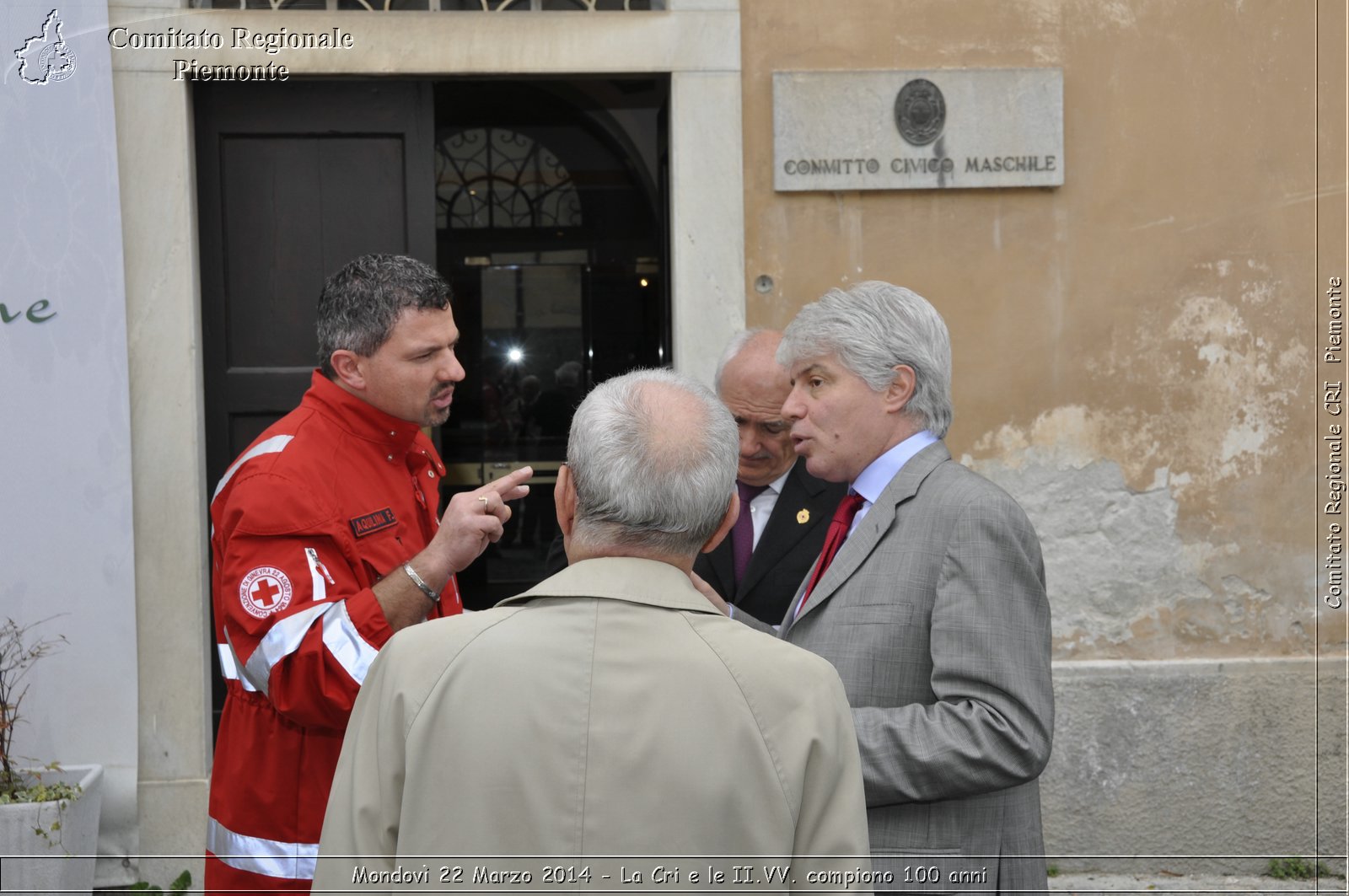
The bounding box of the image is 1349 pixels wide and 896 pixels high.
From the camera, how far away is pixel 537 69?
4648mm

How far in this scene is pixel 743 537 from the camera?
3396mm

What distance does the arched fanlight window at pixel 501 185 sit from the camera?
582 cm

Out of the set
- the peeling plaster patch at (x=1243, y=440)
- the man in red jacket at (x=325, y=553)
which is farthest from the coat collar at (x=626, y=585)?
the peeling plaster patch at (x=1243, y=440)

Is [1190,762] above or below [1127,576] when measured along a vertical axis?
below

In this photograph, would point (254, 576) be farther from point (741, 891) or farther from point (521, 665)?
point (741, 891)

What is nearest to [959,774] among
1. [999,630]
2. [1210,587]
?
[999,630]

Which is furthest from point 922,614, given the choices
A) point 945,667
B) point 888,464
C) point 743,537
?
point 743,537

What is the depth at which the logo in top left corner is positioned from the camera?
14.4 ft

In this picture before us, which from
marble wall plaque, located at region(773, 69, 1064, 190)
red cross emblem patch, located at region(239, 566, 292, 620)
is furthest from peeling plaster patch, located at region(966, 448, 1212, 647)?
red cross emblem patch, located at region(239, 566, 292, 620)

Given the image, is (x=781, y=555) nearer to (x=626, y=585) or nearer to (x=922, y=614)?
(x=922, y=614)

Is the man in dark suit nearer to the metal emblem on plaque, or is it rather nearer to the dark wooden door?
the metal emblem on plaque

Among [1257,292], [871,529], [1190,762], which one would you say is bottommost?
[1190,762]

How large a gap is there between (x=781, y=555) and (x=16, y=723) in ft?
9.63

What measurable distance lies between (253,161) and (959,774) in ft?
12.5
